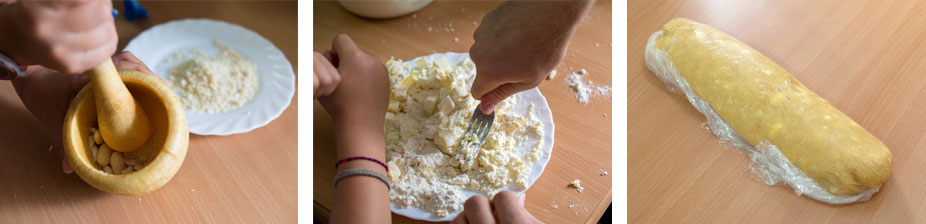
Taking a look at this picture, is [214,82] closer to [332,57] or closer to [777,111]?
[332,57]

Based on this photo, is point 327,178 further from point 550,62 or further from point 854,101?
point 854,101

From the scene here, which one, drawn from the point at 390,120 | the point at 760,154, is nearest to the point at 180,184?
the point at 390,120

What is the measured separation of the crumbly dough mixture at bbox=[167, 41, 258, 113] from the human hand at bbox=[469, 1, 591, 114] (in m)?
0.40

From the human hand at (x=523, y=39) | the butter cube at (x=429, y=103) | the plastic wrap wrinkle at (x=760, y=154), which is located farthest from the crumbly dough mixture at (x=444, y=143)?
the plastic wrap wrinkle at (x=760, y=154)

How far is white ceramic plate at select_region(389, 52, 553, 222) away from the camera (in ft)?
2.16

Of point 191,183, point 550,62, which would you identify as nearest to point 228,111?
point 191,183

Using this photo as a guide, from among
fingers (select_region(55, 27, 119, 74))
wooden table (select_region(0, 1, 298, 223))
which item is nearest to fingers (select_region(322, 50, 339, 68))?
wooden table (select_region(0, 1, 298, 223))

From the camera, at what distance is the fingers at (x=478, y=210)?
62 cm

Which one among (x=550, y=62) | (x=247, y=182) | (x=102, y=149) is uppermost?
(x=550, y=62)

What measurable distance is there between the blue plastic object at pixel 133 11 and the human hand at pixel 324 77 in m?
0.40

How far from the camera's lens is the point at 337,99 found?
2.33ft

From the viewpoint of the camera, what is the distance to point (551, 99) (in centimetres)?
80

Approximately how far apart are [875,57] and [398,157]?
0.72 m

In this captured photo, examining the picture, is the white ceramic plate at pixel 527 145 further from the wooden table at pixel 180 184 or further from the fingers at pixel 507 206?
the wooden table at pixel 180 184
